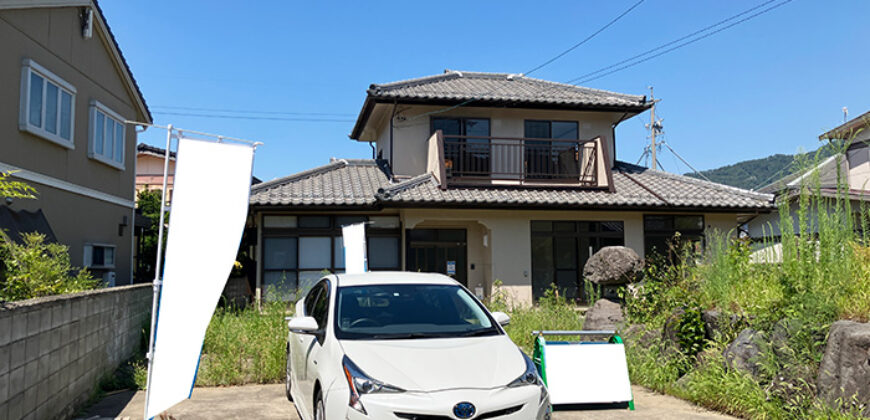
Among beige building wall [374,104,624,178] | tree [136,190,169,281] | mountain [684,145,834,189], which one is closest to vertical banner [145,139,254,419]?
beige building wall [374,104,624,178]

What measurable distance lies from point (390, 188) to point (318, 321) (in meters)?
7.78

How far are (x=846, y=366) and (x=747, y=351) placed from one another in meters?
1.10

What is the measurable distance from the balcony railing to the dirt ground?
8.64 metres

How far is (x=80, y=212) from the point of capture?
12.0 meters

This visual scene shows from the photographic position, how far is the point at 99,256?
13.0 m

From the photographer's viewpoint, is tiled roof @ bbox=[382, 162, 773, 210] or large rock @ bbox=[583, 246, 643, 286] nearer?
large rock @ bbox=[583, 246, 643, 286]

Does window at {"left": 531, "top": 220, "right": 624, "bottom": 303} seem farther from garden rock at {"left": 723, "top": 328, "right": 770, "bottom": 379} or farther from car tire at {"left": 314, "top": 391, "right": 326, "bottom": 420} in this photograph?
car tire at {"left": 314, "top": 391, "right": 326, "bottom": 420}

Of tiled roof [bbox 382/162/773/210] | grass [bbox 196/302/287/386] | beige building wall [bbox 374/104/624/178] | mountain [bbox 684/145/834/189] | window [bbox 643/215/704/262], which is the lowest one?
grass [bbox 196/302/287/386]

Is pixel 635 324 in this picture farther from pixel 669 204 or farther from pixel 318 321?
pixel 669 204

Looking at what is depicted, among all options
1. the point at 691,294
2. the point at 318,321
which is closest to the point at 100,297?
the point at 318,321

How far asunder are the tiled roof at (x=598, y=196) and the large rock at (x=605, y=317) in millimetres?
4708

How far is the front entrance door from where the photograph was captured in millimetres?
15117

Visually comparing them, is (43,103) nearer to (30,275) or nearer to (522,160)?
(30,275)

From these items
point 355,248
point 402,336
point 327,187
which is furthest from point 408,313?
point 327,187
